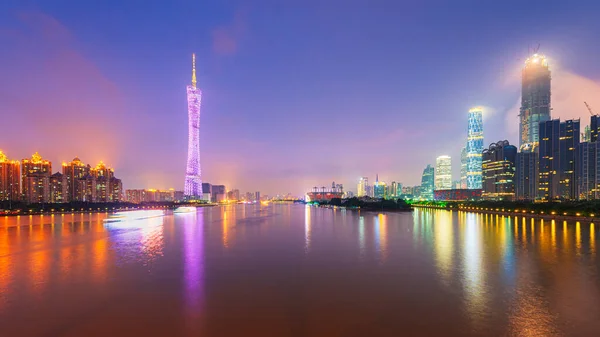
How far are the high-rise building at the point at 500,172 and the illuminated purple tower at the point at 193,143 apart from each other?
151589mm

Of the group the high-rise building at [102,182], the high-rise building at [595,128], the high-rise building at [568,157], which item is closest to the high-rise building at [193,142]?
the high-rise building at [102,182]

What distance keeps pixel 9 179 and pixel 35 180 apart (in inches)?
319

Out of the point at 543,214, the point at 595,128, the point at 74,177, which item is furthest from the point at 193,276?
the point at 595,128

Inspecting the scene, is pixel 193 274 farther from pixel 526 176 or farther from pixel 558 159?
pixel 526 176

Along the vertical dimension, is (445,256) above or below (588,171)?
below

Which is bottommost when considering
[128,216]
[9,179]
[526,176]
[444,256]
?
[128,216]

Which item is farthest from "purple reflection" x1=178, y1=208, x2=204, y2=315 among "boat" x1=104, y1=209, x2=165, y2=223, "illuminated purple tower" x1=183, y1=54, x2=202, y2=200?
"illuminated purple tower" x1=183, y1=54, x2=202, y2=200

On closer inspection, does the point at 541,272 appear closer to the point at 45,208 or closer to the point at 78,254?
the point at 78,254

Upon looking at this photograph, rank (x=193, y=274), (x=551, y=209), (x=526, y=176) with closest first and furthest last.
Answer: (x=193, y=274) < (x=551, y=209) < (x=526, y=176)

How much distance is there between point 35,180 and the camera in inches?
4695

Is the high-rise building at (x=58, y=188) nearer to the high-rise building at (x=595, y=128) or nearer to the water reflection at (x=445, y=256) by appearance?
the water reflection at (x=445, y=256)

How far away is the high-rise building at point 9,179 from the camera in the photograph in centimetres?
11519

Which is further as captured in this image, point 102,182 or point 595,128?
point 102,182

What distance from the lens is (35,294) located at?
43.9ft
